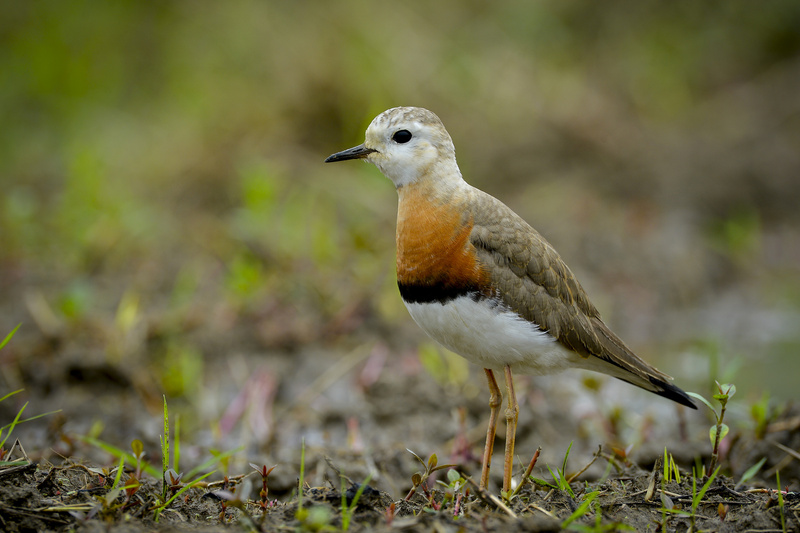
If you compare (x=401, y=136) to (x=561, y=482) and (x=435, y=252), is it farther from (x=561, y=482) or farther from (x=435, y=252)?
(x=561, y=482)

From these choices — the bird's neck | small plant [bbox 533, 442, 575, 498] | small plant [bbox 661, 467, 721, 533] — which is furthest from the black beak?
small plant [bbox 661, 467, 721, 533]

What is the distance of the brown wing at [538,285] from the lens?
9.49ft

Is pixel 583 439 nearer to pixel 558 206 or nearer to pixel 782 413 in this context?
pixel 782 413

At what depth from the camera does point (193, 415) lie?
4.33 meters

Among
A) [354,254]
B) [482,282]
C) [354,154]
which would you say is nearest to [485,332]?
[482,282]

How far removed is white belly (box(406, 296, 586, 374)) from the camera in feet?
9.13

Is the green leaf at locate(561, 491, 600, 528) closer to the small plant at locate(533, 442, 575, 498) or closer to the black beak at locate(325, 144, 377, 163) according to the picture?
the small plant at locate(533, 442, 575, 498)

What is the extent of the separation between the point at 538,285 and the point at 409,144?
822mm

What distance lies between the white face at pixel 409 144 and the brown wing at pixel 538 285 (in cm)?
26

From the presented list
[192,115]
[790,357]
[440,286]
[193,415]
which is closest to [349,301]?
[193,415]

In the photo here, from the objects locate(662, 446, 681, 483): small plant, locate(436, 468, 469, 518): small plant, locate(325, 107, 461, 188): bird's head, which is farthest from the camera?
locate(325, 107, 461, 188): bird's head

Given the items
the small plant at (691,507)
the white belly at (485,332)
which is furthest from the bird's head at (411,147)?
the small plant at (691,507)

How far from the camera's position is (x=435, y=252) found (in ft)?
9.41

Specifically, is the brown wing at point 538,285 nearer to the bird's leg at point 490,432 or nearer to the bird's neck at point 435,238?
the bird's neck at point 435,238
